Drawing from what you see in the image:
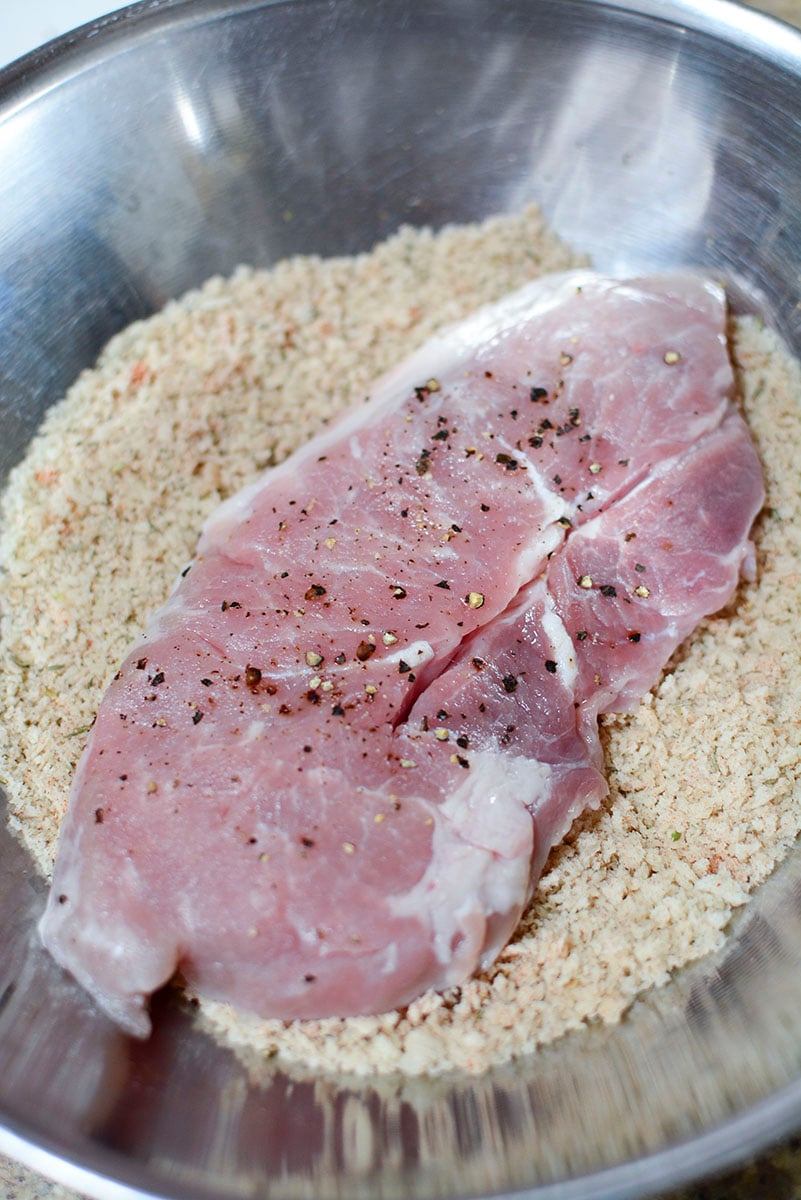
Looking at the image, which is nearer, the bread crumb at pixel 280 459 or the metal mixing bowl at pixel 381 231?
the metal mixing bowl at pixel 381 231

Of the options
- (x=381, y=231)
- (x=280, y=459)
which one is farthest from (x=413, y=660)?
(x=381, y=231)

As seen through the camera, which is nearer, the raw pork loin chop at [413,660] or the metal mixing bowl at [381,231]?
the metal mixing bowl at [381,231]

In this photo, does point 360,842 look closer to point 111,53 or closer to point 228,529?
point 228,529

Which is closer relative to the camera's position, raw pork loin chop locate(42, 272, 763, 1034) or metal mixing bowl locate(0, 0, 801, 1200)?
metal mixing bowl locate(0, 0, 801, 1200)

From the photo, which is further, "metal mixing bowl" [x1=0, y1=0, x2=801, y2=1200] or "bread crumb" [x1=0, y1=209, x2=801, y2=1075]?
"bread crumb" [x1=0, y1=209, x2=801, y2=1075]
